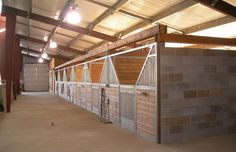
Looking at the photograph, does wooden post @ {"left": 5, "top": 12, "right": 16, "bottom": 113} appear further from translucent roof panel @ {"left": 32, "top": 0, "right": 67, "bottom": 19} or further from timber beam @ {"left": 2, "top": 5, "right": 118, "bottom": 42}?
translucent roof panel @ {"left": 32, "top": 0, "right": 67, "bottom": 19}

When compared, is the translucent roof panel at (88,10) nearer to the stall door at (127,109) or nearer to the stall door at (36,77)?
the stall door at (127,109)

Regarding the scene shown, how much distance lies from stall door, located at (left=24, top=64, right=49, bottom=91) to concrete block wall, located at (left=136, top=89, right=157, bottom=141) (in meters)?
19.9

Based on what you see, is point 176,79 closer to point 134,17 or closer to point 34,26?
point 134,17

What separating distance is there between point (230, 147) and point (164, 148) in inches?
39.0

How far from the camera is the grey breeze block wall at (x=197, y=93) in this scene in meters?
4.37

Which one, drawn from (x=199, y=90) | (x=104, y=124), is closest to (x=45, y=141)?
(x=104, y=124)

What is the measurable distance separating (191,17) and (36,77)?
64.1 ft

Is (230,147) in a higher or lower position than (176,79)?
lower

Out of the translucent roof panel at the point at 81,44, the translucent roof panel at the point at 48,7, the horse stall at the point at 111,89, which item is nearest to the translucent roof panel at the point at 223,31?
the horse stall at the point at 111,89

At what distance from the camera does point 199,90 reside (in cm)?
466

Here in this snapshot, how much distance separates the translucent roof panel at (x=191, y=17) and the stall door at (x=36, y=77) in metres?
18.6

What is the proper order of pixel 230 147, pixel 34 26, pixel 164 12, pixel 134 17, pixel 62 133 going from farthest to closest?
pixel 34 26, pixel 134 17, pixel 164 12, pixel 62 133, pixel 230 147

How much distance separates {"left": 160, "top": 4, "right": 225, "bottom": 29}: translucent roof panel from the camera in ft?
18.6

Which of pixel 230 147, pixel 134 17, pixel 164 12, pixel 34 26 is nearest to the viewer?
pixel 230 147
